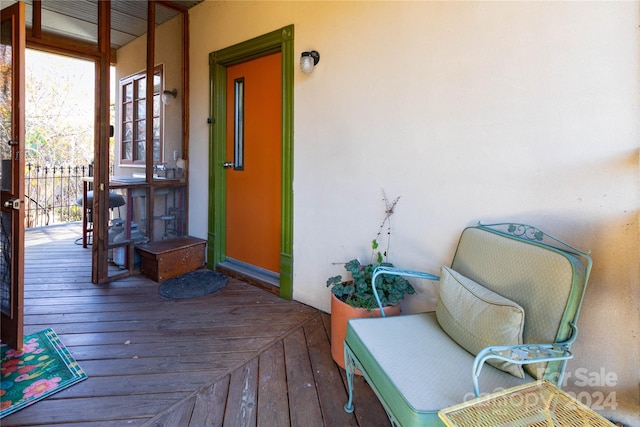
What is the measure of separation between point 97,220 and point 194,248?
2.92 ft

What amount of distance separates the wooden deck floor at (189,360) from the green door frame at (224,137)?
503 mm

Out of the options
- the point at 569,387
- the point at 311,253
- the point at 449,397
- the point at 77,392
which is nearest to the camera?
the point at 449,397

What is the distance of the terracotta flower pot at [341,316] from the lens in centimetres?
185

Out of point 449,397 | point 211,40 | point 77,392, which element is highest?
point 211,40

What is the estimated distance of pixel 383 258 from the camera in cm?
227

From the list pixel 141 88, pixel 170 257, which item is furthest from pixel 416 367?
pixel 141 88

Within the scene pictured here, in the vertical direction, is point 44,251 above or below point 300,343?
above

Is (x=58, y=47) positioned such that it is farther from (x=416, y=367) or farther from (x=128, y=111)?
(x=416, y=367)

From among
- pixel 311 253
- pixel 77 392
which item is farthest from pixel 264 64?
pixel 77 392

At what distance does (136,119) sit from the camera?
459cm

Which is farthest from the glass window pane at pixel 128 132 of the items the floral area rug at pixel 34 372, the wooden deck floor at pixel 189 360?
the floral area rug at pixel 34 372

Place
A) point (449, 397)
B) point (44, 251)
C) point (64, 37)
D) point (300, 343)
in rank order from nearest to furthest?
point (449, 397) → point (300, 343) → point (44, 251) → point (64, 37)

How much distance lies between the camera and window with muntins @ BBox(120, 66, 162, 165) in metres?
4.13

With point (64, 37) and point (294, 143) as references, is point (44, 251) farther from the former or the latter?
point (294, 143)
